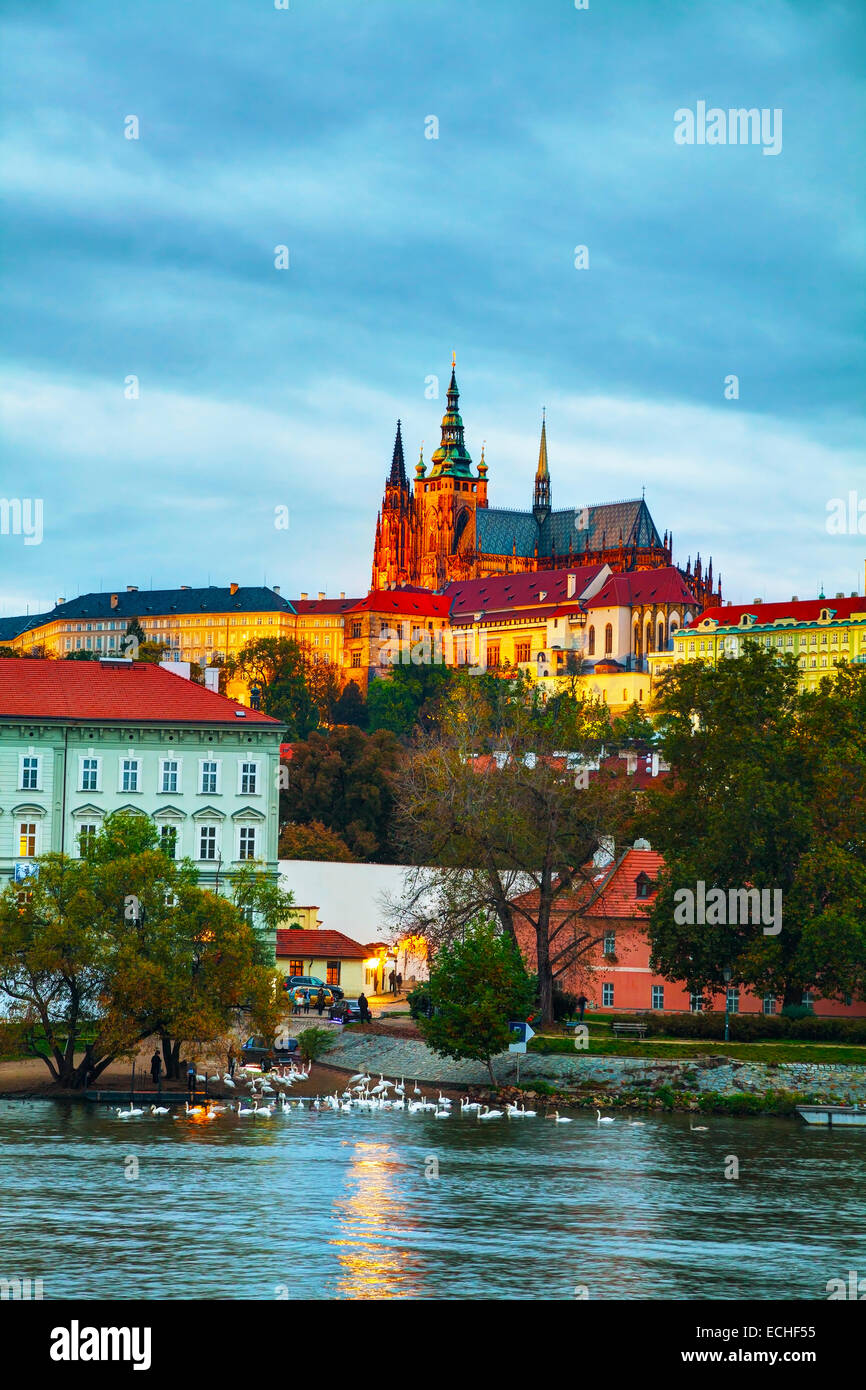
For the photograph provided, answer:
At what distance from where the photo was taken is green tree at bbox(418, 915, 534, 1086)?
62125 mm

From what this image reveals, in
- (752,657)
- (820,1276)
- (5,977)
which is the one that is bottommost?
(820,1276)

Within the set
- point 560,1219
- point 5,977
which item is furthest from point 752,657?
point 560,1219

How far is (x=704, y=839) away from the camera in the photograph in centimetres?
7056

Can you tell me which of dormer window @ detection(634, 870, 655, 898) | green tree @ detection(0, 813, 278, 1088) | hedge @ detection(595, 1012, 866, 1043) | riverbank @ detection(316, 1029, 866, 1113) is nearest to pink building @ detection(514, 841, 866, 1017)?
dormer window @ detection(634, 870, 655, 898)

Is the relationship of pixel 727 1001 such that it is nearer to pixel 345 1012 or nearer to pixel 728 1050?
A: pixel 728 1050

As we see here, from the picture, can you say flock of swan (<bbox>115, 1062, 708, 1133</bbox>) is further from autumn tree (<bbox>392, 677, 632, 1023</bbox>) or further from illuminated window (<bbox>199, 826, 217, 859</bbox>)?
illuminated window (<bbox>199, 826, 217, 859</bbox>)

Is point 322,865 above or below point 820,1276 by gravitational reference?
above

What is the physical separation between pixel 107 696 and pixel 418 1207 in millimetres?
38641

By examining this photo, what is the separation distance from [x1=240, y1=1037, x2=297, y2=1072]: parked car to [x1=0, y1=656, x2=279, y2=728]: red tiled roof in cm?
1347

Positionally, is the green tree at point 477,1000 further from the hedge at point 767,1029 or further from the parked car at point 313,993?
the parked car at point 313,993
